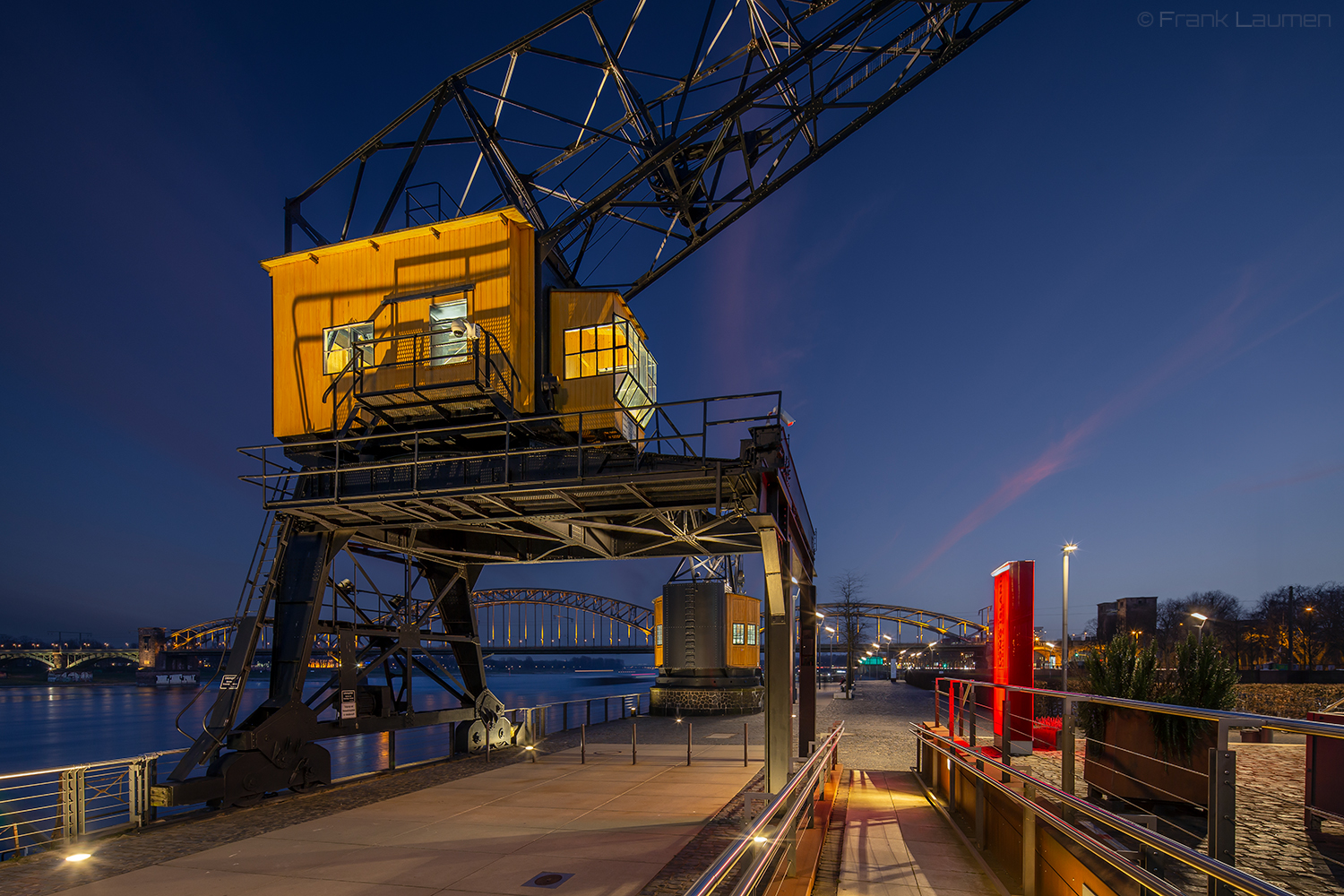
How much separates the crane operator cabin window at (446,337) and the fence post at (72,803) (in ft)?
28.7

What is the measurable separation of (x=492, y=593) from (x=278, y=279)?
13290 cm

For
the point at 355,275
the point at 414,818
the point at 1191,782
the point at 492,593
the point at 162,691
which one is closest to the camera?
the point at 1191,782

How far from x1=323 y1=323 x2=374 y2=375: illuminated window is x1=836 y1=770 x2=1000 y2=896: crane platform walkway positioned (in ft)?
44.1

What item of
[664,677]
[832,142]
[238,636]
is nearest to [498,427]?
[238,636]

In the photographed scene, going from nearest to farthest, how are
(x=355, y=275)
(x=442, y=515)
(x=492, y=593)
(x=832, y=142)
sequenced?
(x=442, y=515) → (x=355, y=275) → (x=832, y=142) → (x=492, y=593)

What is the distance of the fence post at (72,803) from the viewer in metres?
10.9

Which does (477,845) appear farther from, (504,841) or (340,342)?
(340,342)

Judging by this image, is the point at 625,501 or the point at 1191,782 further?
the point at 625,501

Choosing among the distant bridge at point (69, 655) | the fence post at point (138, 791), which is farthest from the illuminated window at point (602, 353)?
the distant bridge at point (69, 655)

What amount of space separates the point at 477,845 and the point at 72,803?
19.6 ft

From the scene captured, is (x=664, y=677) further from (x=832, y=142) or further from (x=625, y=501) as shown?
(x=832, y=142)

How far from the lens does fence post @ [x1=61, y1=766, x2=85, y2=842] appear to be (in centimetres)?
1086

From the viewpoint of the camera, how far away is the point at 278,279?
58.7ft

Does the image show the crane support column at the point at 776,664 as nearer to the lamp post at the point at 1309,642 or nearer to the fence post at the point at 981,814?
the fence post at the point at 981,814
